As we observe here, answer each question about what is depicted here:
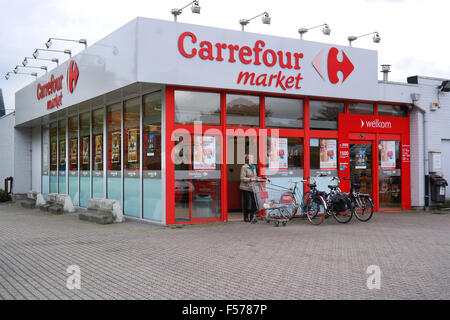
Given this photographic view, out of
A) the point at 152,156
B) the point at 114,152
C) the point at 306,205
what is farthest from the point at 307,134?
the point at 114,152

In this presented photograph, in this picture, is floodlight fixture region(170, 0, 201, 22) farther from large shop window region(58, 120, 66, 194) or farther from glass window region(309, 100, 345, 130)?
large shop window region(58, 120, 66, 194)

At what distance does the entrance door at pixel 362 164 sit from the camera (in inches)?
563

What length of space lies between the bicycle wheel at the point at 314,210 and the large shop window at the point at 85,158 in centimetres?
766

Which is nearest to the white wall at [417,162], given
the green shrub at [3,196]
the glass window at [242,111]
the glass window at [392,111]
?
the glass window at [392,111]

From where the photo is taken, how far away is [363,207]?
12.0m

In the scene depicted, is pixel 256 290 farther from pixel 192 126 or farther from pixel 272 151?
pixel 272 151

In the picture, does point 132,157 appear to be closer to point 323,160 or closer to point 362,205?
point 323,160

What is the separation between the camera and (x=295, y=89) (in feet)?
41.8

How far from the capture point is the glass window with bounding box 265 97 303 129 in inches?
506

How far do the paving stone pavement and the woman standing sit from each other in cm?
63

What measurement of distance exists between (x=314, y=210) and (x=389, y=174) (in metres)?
4.27

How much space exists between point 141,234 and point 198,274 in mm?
4091

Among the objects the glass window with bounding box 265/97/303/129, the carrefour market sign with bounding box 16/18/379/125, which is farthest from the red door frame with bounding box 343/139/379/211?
the glass window with bounding box 265/97/303/129
